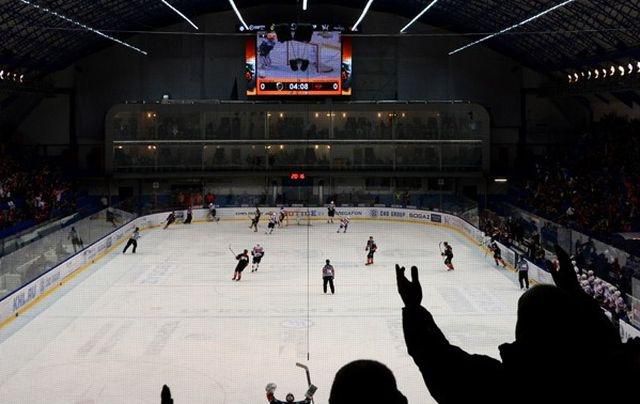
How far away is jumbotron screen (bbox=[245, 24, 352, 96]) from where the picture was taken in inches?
1779

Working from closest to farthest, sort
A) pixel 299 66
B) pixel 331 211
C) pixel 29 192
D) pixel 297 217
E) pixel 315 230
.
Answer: pixel 29 192, pixel 315 230, pixel 331 211, pixel 297 217, pixel 299 66

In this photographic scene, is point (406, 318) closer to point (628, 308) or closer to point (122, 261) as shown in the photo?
point (628, 308)

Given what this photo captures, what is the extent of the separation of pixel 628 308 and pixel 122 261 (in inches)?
731

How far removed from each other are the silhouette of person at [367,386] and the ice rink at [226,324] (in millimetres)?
10304

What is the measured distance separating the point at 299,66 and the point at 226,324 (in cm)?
2985

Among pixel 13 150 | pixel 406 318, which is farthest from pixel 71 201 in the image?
pixel 406 318

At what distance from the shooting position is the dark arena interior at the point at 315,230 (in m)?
2.25

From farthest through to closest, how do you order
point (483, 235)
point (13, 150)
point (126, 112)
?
1. point (126, 112)
2. point (13, 150)
3. point (483, 235)

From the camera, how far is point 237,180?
48.9 meters

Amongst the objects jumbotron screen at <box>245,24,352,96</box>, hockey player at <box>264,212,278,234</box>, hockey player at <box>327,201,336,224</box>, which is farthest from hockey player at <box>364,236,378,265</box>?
jumbotron screen at <box>245,24,352,96</box>

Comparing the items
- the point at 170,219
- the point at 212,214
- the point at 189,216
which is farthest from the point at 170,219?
the point at 212,214

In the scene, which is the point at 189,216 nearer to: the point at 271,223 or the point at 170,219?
the point at 170,219

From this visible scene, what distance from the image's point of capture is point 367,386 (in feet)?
6.26

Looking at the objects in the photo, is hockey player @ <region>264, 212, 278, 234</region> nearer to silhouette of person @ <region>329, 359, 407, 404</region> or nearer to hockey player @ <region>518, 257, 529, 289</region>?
hockey player @ <region>518, 257, 529, 289</region>
